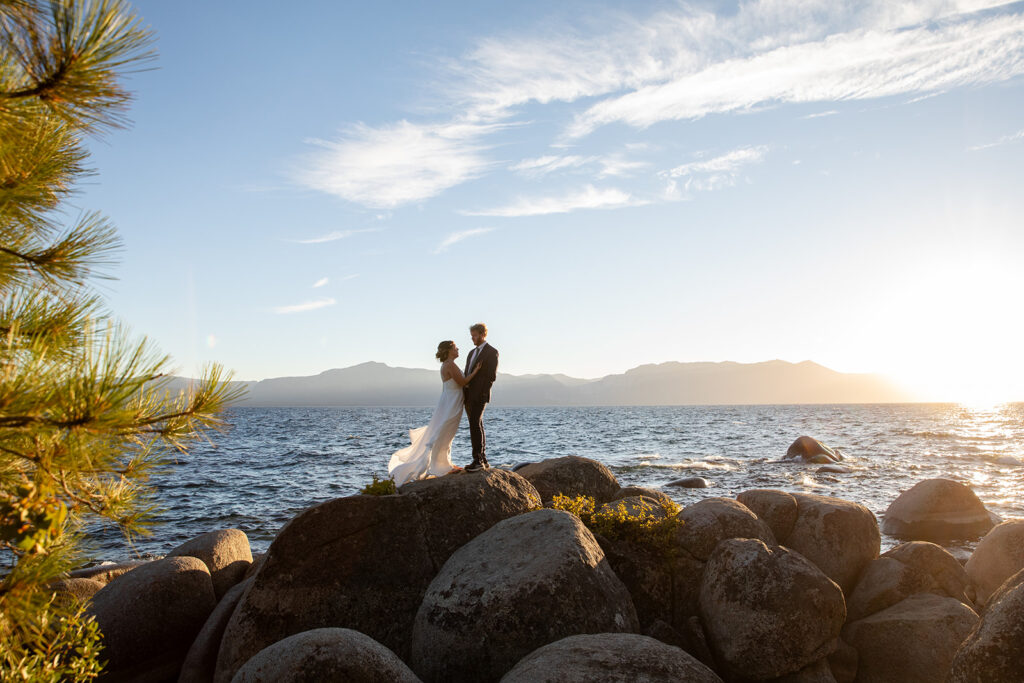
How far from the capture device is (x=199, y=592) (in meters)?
10.9

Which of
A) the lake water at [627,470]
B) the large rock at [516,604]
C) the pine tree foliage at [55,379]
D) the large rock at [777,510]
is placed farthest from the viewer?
the lake water at [627,470]

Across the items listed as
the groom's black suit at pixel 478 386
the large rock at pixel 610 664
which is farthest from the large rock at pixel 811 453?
the large rock at pixel 610 664

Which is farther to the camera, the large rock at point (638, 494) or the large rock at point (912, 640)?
the large rock at point (638, 494)

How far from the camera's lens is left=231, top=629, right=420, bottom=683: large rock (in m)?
6.03

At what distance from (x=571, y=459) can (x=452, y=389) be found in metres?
3.00

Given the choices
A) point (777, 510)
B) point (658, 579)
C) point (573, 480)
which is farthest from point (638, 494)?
point (658, 579)

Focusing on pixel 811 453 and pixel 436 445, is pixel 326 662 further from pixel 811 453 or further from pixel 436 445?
pixel 811 453

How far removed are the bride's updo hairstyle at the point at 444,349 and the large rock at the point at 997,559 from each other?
37.7 ft

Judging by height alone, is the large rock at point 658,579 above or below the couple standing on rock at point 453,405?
below

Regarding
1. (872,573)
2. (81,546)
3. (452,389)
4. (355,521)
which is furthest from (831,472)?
(81,546)

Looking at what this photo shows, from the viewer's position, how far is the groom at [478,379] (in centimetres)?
1255

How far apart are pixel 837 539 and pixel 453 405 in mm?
7508

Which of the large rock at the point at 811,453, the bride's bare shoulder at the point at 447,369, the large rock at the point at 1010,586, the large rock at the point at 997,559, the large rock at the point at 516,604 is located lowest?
the large rock at the point at 811,453

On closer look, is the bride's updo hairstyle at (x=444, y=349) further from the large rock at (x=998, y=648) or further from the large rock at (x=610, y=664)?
the large rock at (x=998, y=648)
